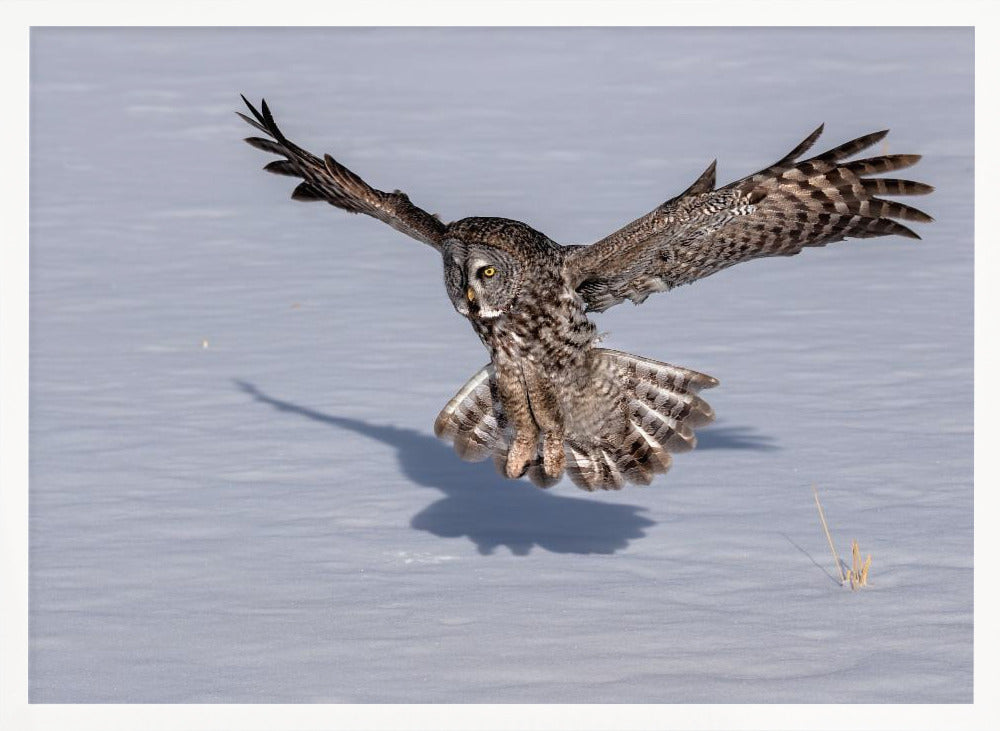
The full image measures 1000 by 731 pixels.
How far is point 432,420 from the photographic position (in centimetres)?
792

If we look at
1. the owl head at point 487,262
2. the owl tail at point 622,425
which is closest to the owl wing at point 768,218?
the owl head at point 487,262

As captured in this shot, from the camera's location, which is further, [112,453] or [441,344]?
[441,344]

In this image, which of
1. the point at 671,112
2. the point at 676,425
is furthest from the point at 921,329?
the point at 671,112

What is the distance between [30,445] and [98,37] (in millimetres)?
12278

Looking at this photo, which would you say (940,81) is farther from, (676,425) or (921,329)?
(676,425)

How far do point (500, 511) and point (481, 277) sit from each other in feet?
4.38

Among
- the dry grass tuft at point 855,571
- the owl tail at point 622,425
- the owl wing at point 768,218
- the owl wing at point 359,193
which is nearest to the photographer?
the dry grass tuft at point 855,571

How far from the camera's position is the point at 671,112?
14.7m

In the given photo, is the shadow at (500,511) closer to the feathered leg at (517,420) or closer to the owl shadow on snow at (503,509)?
the owl shadow on snow at (503,509)

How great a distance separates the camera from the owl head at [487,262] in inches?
227

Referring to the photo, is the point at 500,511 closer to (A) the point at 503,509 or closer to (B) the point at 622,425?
(A) the point at 503,509

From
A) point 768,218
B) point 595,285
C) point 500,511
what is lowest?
point 500,511

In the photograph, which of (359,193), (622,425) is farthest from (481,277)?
(622,425)

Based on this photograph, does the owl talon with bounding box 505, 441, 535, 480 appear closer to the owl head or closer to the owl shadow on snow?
the owl shadow on snow
